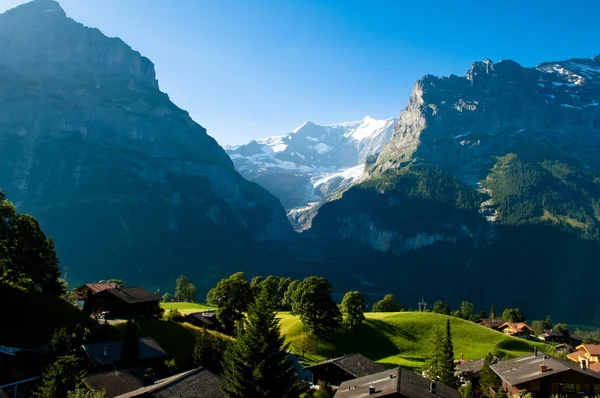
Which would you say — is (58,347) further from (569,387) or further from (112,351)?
(569,387)

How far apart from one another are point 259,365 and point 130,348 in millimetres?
28627

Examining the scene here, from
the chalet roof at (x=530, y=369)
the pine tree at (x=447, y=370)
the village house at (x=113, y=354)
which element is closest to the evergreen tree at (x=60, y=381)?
the village house at (x=113, y=354)

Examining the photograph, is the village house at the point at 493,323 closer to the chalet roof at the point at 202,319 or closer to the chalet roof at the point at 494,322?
the chalet roof at the point at 494,322

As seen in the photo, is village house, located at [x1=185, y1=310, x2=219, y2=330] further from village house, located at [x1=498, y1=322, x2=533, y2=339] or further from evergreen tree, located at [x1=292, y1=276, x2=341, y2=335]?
village house, located at [x1=498, y1=322, x2=533, y2=339]

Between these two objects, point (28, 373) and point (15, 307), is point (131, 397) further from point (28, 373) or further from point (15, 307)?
point (15, 307)

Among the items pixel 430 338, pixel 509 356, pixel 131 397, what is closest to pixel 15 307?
pixel 131 397

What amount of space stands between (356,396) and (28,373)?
112ft

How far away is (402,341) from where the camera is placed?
319 feet

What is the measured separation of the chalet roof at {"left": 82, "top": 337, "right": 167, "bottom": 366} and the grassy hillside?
31.5 meters

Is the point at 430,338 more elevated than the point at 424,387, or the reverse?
the point at 424,387

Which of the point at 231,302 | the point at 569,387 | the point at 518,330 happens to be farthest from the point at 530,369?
the point at 518,330

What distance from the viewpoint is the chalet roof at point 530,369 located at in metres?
58.1

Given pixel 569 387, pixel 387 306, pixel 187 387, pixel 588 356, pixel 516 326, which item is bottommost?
pixel 516 326

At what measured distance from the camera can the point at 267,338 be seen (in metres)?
33.4
